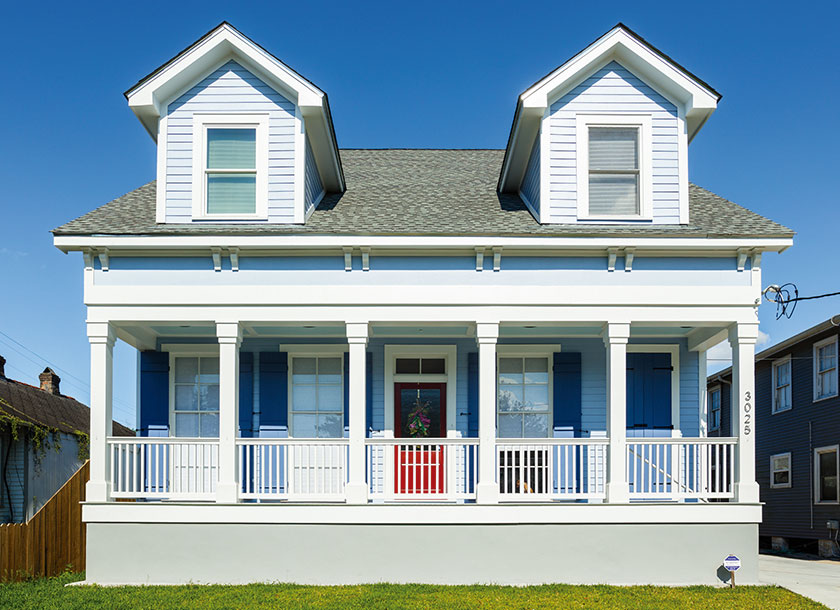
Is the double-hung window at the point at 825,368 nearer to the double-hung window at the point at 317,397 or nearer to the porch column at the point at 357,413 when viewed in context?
the double-hung window at the point at 317,397

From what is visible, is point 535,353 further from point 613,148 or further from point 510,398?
point 613,148

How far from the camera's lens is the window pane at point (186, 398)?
1430 centimetres

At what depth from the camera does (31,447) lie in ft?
58.3

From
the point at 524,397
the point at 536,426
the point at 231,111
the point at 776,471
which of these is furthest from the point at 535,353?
the point at 776,471

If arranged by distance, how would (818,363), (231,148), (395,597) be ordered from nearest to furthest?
(395,597) → (231,148) → (818,363)

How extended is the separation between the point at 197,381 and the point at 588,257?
Answer: 22.2 ft

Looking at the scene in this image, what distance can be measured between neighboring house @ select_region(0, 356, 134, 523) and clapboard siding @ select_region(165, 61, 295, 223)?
6.92m

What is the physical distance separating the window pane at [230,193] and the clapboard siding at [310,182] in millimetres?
772

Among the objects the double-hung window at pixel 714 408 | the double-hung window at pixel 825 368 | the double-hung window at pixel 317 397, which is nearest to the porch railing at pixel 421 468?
the double-hung window at pixel 317 397

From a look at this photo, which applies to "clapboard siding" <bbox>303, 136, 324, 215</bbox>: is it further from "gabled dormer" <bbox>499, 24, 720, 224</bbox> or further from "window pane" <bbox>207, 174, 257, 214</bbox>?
"gabled dormer" <bbox>499, 24, 720, 224</bbox>

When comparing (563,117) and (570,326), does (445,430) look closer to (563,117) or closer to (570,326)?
(570,326)

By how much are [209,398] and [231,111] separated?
4.72 meters

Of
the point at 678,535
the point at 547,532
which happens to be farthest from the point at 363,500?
the point at 678,535

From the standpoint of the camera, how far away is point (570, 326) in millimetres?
12922
